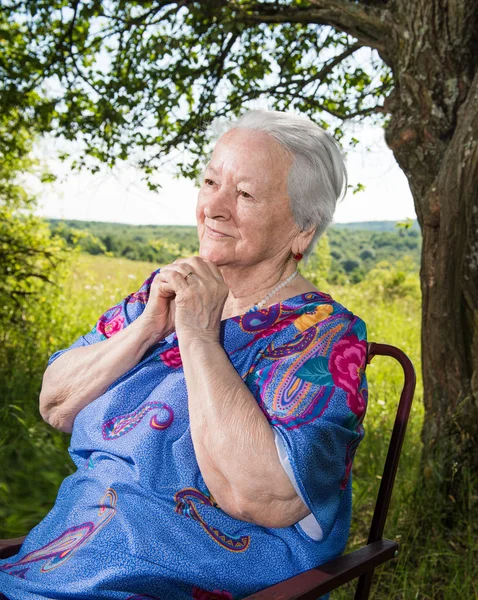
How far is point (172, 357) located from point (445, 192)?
1636 mm

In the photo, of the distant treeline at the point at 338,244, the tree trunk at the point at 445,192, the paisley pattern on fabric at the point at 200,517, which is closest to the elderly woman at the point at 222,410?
the paisley pattern on fabric at the point at 200,517

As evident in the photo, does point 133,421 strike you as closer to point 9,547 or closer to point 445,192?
point 9,547

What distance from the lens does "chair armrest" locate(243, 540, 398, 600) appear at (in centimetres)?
143

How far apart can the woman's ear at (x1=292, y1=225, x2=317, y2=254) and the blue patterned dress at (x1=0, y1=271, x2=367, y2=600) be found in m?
0.20

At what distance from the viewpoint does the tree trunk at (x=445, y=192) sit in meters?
2.93

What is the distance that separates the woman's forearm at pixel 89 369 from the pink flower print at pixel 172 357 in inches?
2.0

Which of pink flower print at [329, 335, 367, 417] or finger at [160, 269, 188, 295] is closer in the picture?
pink flower print at [329, 335, 367, 417]

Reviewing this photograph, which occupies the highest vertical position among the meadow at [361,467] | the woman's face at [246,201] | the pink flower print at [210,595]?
the woman's face at [246,201]

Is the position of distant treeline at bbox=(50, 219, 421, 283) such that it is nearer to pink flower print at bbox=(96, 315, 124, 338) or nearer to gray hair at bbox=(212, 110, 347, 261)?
pink flower print at bbox=(96, 315, 124, 338)

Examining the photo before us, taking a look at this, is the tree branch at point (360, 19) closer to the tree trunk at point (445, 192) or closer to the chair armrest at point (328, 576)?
the tree trunk at point (445, 192)

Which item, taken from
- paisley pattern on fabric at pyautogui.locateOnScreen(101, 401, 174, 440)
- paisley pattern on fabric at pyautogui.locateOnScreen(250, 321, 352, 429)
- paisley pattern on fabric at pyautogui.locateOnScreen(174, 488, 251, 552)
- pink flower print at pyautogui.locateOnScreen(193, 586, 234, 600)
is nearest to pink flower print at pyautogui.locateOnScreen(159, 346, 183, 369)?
paisley pattern on fabric at pyautogui.locateOnScreen(101, 401, 174, 440)

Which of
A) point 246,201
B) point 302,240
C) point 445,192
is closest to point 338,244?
point 445,192

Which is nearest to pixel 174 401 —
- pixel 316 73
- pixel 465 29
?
pixel 465 29

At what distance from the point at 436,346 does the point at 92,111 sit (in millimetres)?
3151
